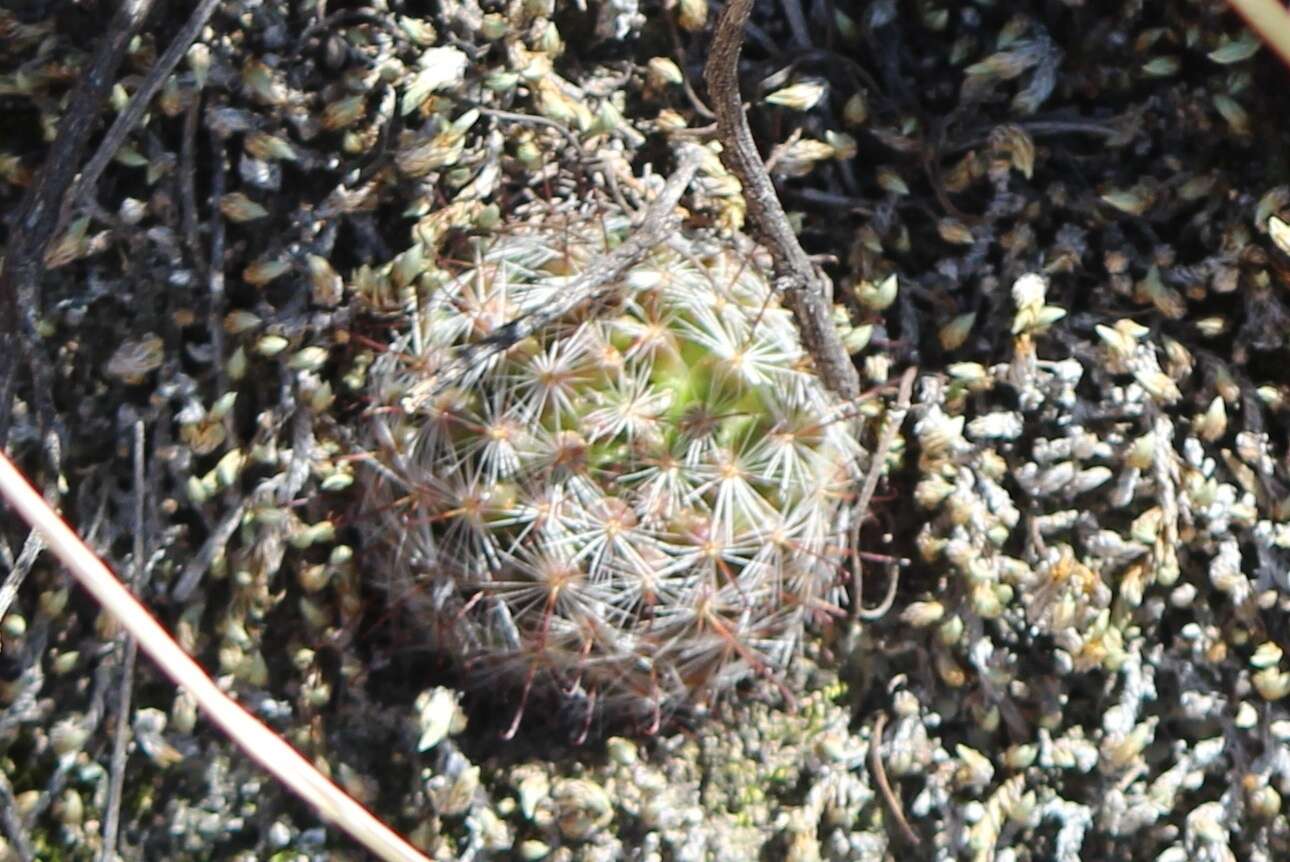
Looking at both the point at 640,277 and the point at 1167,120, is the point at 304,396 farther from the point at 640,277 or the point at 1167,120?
the point at 1167,120

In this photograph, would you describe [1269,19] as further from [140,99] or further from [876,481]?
[140,99]

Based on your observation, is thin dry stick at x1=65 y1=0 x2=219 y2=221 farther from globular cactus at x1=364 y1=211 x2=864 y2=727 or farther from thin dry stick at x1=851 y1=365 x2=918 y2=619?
thin dry stick at x1=851 y1=365 x2=918 y2=619

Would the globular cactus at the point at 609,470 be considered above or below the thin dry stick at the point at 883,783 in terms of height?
above

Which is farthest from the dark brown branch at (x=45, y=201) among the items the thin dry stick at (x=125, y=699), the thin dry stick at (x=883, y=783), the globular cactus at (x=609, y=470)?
the thin dry stick at (x=883, y=783)

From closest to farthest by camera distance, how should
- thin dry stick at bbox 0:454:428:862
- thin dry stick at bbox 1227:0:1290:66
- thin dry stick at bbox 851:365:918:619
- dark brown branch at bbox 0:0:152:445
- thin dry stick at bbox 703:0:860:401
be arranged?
thin dry stick at bbox 1227:0:1290:66 < thin dry stick at bbox 0:454:428:862 < thin dry stick at bbox 703:0:860:401 < dark brown branch at bbox 0:0:152:445 < thin dry stick at bbox 851:365:918:619

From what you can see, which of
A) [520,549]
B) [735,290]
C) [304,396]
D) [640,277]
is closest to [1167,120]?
[735,290]

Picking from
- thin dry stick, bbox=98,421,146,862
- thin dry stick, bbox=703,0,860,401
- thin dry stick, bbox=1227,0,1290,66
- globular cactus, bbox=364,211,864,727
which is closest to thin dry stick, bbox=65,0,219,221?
thin dry stick, bbox=98,421,146,862

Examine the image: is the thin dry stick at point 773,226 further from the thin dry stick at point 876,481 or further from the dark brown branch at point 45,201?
the dark brown branch at point 45,201

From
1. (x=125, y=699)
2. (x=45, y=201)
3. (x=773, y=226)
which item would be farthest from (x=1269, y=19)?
(x=125, y=699)
